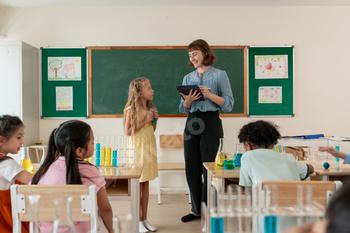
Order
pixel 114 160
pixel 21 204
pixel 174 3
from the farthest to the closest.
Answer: pixel 174 3 < pixel 114 160 < pixel 21 204

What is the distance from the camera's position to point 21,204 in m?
1.12

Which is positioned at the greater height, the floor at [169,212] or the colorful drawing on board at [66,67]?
the colorful drawing on board at [66,67]

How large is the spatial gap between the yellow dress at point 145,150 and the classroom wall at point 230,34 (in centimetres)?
122

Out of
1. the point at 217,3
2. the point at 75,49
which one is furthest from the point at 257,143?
the point at 75,49

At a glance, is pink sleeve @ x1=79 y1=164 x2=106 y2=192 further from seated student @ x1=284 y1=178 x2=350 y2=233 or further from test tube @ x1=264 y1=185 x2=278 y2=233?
seated student @ x1=284 y1=178 x2=350 y2=233

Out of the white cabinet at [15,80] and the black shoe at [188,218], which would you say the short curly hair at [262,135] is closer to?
the black shoe at [188,218]

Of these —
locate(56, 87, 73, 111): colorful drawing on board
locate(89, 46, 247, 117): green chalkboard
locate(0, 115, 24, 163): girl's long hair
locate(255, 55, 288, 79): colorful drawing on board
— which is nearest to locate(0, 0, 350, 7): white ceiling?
locate(89, 46, 247, 117): green chalkboard

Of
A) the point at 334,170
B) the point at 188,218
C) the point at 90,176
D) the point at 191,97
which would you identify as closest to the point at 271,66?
the point at 191,97

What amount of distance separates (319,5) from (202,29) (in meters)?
1.66

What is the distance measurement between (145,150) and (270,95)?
2.11 m

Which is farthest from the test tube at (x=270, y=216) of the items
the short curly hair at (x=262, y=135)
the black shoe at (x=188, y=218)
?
the black shoe at (x=188, y=218)

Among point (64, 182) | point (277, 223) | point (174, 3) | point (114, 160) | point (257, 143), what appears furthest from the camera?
point (174, 3)

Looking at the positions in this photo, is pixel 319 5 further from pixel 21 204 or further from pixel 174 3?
pixel 21 204

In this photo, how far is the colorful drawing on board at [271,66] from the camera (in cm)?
380
